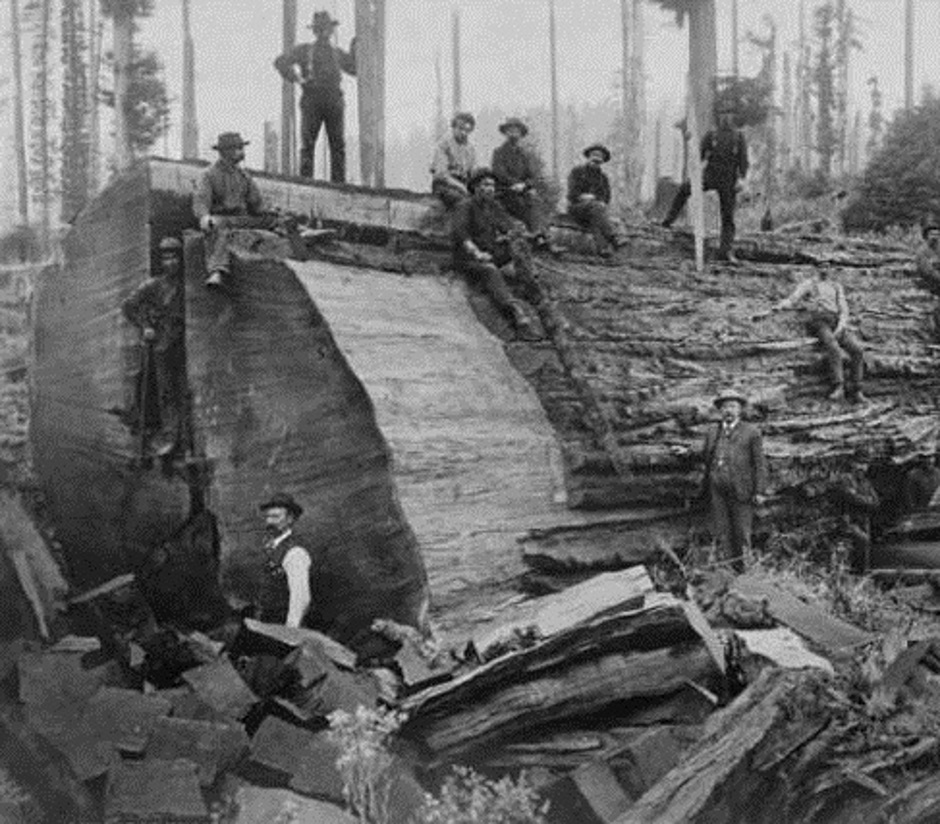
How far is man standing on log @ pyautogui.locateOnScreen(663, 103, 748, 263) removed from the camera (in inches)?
466

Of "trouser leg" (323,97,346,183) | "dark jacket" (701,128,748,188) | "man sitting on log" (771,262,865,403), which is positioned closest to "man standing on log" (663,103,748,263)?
"dark jacket" (701,128,748,188)

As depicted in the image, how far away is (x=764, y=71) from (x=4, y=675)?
117 ft

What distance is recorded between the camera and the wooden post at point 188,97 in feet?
89.4

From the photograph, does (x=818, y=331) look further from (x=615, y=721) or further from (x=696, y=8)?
(x=696, y=8)

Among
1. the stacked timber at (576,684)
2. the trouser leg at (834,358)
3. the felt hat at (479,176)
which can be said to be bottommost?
the stacked timber at (576,684)

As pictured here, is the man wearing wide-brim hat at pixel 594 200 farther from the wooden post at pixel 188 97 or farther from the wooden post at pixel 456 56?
the wooden post at pixel 456 56

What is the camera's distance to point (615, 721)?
562 cm

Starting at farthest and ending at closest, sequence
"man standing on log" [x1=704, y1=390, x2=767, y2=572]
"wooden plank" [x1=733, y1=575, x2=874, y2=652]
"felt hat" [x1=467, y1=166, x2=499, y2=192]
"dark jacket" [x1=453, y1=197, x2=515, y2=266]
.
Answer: "felt hat" [x1=467, y1=166, x2=499, y2=192], "dark jacket" [x1=453, y1=197, x2=515, y2=266], "man standing on log" [x1=704, y1=390, x2=767, y2=572], "wooden plank" [x1=733, y1=575, x2=874, y2=652]

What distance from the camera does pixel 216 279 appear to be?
768 centimetres

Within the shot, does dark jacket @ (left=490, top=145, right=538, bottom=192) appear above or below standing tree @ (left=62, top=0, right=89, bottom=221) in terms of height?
below

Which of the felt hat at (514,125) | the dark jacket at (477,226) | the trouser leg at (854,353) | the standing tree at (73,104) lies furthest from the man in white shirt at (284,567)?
the standing tree at (73,104)

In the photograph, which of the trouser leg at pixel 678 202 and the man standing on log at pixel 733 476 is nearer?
the man standing on log at pixel 733 476

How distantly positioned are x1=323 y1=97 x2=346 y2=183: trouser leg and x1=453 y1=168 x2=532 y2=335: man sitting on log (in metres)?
2.29

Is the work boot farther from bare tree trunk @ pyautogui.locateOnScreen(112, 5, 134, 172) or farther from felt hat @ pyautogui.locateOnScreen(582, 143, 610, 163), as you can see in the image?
bare tree trunk @ pyautogui.locateOnScreen(112, 5, 134, 172)
